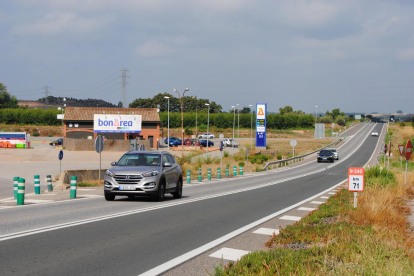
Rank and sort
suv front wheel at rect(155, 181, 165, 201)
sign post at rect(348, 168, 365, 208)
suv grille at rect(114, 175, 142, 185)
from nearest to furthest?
sign post at rect(348, 168, 365, 208)
suv grille at rect(114, 175, 142, 185)
suv front wheel at rect(155, 181, 165, 201)

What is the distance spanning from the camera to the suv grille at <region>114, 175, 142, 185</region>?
15.4 meters

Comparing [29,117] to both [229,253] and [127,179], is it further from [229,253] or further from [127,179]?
[229,253]

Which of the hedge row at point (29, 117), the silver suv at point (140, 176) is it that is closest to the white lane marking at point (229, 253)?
the silver suv at point (140, 176)

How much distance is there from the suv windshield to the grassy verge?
6.66 metres

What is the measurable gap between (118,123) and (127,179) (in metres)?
60.1

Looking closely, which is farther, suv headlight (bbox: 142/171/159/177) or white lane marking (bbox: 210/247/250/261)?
suv headlight (bbox: 142/171/159/177)

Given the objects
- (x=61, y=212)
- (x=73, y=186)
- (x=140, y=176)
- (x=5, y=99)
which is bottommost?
(x=61, y=212)

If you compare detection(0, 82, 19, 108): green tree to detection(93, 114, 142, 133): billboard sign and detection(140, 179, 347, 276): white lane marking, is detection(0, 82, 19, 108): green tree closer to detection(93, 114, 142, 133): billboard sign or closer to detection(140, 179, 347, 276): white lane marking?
detection(93, 114, 142, 133): billboard sign

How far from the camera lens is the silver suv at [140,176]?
15383 millimetres

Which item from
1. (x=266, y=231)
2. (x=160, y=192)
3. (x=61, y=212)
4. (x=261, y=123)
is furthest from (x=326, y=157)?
(x=266, y=231)

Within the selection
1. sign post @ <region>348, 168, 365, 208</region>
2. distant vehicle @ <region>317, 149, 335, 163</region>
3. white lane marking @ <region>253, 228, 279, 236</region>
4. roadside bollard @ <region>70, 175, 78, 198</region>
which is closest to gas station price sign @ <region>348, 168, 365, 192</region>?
sign post @ <region>348, 168, 365, 208</region>

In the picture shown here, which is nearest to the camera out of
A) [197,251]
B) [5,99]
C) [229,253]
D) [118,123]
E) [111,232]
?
[229,253]

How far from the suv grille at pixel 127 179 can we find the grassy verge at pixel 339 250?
6008 millimetres

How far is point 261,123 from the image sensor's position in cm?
7800
